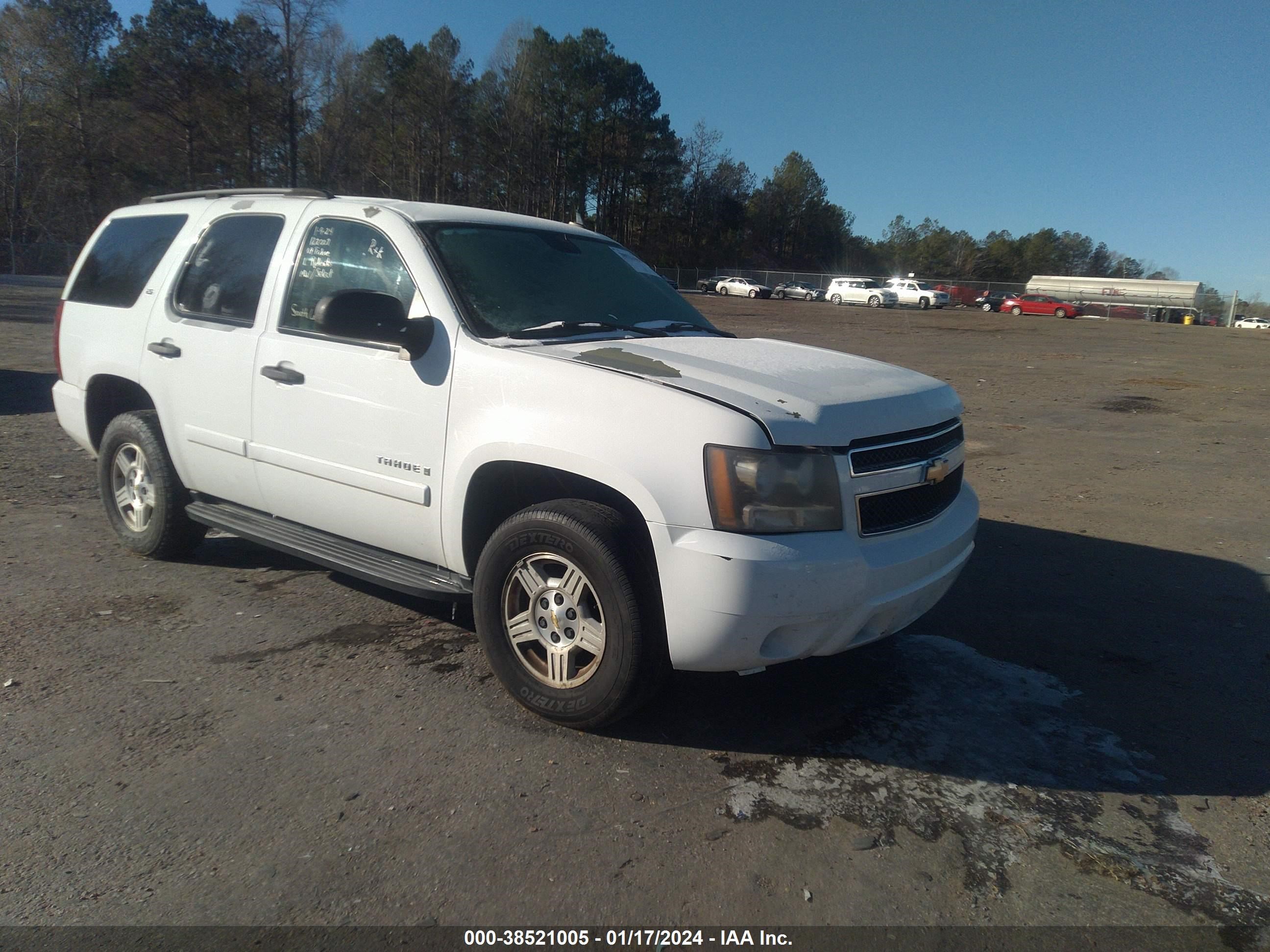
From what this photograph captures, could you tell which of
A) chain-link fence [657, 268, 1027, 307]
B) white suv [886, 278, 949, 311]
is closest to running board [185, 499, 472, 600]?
white suv [886, 278, 949, 311]

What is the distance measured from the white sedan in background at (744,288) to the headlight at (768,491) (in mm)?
60595

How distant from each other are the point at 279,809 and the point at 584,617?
1.16 m

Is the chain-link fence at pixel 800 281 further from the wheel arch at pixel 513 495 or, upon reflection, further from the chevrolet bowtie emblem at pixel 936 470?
the wheel arch at pixel 513 495

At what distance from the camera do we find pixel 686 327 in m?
4.55

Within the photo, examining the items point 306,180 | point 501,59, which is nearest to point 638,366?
point 306,180

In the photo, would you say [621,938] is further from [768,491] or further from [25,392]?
[25,392]

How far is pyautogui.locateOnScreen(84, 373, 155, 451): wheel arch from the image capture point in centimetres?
539

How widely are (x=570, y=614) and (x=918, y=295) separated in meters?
55.8

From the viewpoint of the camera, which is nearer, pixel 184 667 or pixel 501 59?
pixel 184 667

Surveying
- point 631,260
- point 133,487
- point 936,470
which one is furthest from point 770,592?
point 133,487

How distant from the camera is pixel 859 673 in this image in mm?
4070

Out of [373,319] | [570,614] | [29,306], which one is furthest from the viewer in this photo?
[29,306]

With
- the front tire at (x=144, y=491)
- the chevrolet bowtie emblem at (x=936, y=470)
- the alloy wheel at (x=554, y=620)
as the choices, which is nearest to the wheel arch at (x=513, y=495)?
the alloy wheel at (x=554, y=620)

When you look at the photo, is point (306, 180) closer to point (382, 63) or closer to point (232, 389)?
point (382, 63)
